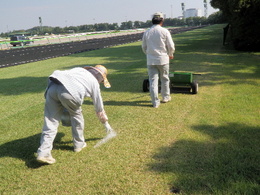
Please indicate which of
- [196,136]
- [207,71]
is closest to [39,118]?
[196,136]

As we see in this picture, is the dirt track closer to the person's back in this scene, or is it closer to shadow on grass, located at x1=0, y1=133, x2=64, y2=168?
shadow on grass, located at x1=0, y1=133, x2=64, y2=168

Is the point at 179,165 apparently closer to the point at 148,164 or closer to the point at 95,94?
the point at 148,164

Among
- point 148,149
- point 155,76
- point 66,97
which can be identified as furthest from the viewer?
point 155,76

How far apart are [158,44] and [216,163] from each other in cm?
299

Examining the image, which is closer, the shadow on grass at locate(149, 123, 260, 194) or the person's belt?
the shadow on grass at locate(149, 123, 260, 194)

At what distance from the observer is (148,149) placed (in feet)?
13.1

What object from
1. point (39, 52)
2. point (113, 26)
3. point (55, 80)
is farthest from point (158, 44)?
point (113, 26)

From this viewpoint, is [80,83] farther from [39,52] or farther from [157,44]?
[39,52]

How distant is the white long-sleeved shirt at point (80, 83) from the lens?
3373mm

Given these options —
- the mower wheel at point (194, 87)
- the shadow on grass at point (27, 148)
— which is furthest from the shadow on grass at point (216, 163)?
the mower wheel at point (194, 87)

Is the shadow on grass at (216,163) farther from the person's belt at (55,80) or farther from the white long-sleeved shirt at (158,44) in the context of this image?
the white long-sleeved shirt at (158,44)

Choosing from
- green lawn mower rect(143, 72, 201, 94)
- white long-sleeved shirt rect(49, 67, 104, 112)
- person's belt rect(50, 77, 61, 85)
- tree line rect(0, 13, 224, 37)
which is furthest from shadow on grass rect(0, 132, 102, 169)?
tree line rect(0, 13, 224, 37)

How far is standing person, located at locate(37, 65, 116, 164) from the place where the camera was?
11.1 ft

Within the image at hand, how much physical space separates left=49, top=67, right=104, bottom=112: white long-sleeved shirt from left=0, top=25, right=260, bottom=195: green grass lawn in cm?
93
